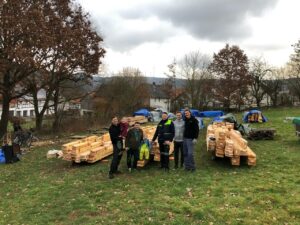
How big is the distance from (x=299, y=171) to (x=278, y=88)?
4700cm

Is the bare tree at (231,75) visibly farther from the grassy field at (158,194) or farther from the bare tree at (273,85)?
the grassy field at (158,194)

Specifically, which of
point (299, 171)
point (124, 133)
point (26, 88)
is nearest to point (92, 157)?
point (124, 133)

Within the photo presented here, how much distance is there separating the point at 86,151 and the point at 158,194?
573 cm

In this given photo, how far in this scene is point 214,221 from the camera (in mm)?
7074

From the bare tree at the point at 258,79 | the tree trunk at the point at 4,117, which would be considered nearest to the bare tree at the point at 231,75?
the bare tree at the point at 258,79

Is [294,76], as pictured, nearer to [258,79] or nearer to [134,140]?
[258,79]

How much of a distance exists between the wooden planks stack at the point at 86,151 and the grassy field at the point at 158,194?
344 mm

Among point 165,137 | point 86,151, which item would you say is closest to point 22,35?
point 86,151

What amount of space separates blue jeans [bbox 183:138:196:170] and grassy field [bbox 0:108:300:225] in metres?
0.35

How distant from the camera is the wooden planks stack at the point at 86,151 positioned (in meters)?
13.3

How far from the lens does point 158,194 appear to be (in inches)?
354

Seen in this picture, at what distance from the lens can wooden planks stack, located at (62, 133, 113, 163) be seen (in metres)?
13.3

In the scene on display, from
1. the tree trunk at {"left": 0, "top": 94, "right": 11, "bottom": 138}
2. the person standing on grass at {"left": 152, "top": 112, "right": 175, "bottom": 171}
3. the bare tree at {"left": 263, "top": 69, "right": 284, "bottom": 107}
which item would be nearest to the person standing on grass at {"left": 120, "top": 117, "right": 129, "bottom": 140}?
the person standing on grass at {"left": 152, "top": 112, "right": 175, "bottom": 171}

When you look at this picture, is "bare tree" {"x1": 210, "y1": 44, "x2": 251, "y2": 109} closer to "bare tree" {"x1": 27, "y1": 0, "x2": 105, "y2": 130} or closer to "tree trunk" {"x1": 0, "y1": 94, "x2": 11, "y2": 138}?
"bare tree" {"x1": 27, "y1": 0, "x2": 105, "y2": 130}
